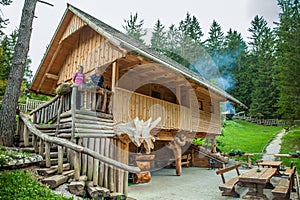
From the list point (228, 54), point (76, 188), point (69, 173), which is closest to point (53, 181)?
point (76, 188)

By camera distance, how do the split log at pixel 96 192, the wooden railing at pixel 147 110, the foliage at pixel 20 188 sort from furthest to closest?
the wooden railing at pixel 147 110
the split log at pixel 96 192
the foliage at pixel 20 188

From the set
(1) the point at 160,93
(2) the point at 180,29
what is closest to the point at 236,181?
(1) the point at 160,93

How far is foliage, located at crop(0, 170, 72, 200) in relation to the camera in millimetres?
3818

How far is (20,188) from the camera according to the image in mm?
4031

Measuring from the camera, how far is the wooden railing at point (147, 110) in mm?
7802

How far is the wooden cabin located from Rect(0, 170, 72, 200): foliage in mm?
1368

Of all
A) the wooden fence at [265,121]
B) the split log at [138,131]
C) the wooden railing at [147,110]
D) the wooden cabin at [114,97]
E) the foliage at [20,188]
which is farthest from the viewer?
the wooden fence at [265,121]

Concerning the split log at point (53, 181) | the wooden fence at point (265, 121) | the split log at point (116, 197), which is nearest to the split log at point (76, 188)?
the split log at point (53, 181)

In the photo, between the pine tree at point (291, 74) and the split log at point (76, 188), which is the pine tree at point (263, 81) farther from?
the split log at point (76, 188)

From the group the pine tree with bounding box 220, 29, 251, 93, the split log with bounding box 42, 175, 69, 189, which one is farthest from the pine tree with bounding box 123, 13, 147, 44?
the split log with bounding box 42, 175, 69, 189

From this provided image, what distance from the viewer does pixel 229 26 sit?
47469mm

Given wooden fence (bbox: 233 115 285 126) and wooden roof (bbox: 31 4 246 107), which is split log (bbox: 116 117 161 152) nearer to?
wooden roof (bbox: 31 4 246 107)

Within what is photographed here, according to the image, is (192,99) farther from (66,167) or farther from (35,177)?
(35,177)

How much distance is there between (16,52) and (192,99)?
27.2ft
